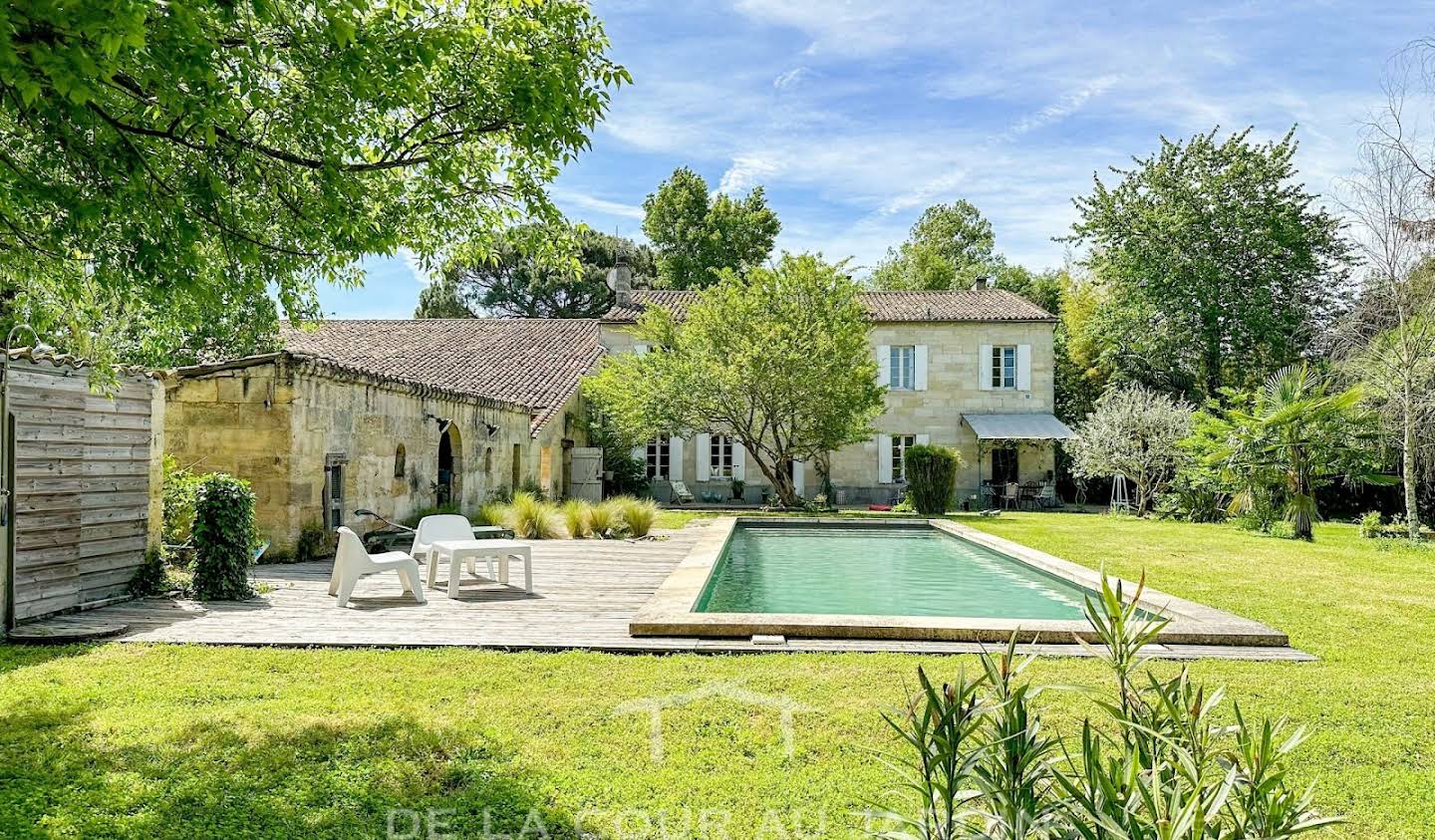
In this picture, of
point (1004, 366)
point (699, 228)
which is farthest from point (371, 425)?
point (699, 228)

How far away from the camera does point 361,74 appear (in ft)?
12.9

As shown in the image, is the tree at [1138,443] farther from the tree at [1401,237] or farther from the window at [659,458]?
the window at [659,458]

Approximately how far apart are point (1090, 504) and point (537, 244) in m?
25.1

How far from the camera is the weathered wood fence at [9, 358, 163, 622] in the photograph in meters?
6.68

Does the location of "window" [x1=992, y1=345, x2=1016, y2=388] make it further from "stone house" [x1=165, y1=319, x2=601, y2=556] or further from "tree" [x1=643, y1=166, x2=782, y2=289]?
"tree" [x1=643, y1=166, x2=782, y2=289]

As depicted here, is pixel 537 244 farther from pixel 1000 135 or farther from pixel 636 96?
pixel 1000 135

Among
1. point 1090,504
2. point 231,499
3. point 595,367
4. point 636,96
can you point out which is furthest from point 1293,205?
point 231,499

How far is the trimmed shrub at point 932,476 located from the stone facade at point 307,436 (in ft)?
36.6

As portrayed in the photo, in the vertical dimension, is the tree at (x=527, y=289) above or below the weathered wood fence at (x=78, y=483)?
above

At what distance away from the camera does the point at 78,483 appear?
287 inches

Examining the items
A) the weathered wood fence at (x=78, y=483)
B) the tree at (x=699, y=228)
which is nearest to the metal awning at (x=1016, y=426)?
the tree at (x=699, y=228)

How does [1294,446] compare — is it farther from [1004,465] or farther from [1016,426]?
[1004,465]

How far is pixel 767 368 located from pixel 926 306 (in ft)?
32.1

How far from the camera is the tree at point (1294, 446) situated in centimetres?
1552
